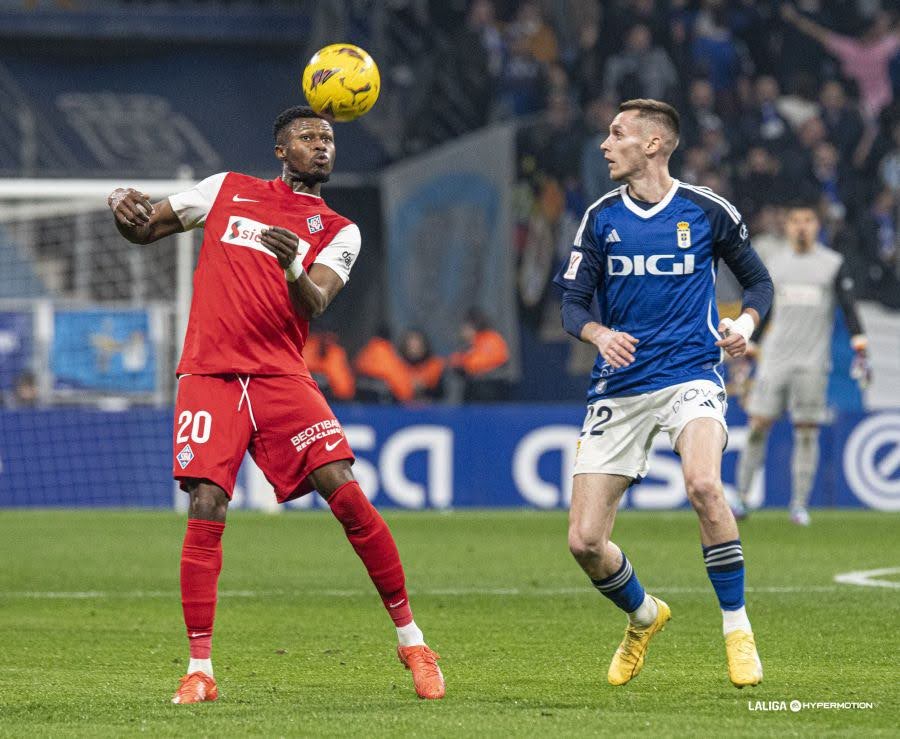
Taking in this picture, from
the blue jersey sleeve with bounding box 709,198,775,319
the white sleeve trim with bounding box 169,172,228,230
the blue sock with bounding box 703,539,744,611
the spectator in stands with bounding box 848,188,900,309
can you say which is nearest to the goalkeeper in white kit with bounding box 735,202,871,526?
the spectator in stands with bounding box 848,188,900,309

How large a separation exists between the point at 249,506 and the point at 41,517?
198 centimetres

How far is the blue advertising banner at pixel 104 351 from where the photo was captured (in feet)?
61.7

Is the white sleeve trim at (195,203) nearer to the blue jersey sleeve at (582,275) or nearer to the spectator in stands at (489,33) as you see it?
the blue jersey sleeve at (582,275)

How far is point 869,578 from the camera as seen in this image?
10.6 metres

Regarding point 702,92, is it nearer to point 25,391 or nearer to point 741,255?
point 25,391

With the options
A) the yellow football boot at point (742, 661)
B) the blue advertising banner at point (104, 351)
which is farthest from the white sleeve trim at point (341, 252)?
the blue advertising banner at point (104, 351)

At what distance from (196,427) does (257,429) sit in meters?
0.23

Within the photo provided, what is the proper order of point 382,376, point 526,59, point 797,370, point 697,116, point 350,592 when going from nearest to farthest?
point 350,592, point 797,370, point 382,376, point 697,116, point 526,59

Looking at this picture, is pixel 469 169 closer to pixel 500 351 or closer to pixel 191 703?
pixel 500 351

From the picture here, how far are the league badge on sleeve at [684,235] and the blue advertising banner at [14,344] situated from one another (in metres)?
13.6

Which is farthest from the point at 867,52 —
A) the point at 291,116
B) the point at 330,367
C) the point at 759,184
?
the point at 291,116

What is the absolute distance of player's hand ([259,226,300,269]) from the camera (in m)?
5.95

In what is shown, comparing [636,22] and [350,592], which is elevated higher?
[636,22]

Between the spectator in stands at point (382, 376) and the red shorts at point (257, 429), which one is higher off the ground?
the red shorts at point (257, 429)
